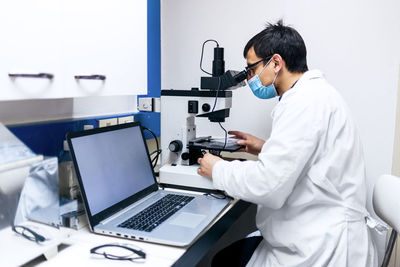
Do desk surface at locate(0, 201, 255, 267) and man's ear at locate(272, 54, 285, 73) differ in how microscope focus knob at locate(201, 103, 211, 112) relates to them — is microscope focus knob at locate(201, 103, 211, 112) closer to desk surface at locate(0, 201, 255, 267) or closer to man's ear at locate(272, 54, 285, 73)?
man's ear at locate(272, 54, 285, 73)

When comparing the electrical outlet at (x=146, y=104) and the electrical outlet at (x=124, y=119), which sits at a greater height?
the electrical outlet at (x=146, y=104)

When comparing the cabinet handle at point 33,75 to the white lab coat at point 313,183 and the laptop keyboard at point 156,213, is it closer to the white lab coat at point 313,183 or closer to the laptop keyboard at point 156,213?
the laptop keyboard at point 156,213

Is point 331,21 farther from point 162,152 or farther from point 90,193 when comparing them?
point 90,193

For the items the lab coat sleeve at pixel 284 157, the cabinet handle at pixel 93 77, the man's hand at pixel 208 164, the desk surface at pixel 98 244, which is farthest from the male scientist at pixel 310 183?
the cabinet handle at pixel 93 77

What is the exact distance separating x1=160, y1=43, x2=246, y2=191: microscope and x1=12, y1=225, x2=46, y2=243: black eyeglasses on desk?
2.10ft

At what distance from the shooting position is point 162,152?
63.3 inches

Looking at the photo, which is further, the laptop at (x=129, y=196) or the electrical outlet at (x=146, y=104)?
the electrical outlet at (x=146, y=104)

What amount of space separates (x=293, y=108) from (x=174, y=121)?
0.61 m

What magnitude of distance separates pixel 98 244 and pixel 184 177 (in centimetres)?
52

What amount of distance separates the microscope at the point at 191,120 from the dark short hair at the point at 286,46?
5.7 inches

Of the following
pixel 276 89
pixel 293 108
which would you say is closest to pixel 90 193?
pixel 293 108

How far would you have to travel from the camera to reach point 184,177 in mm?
1472

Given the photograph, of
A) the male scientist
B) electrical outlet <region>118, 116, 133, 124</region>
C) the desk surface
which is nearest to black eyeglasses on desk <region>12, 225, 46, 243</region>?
the desk surface

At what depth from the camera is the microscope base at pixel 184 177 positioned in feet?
4.73
